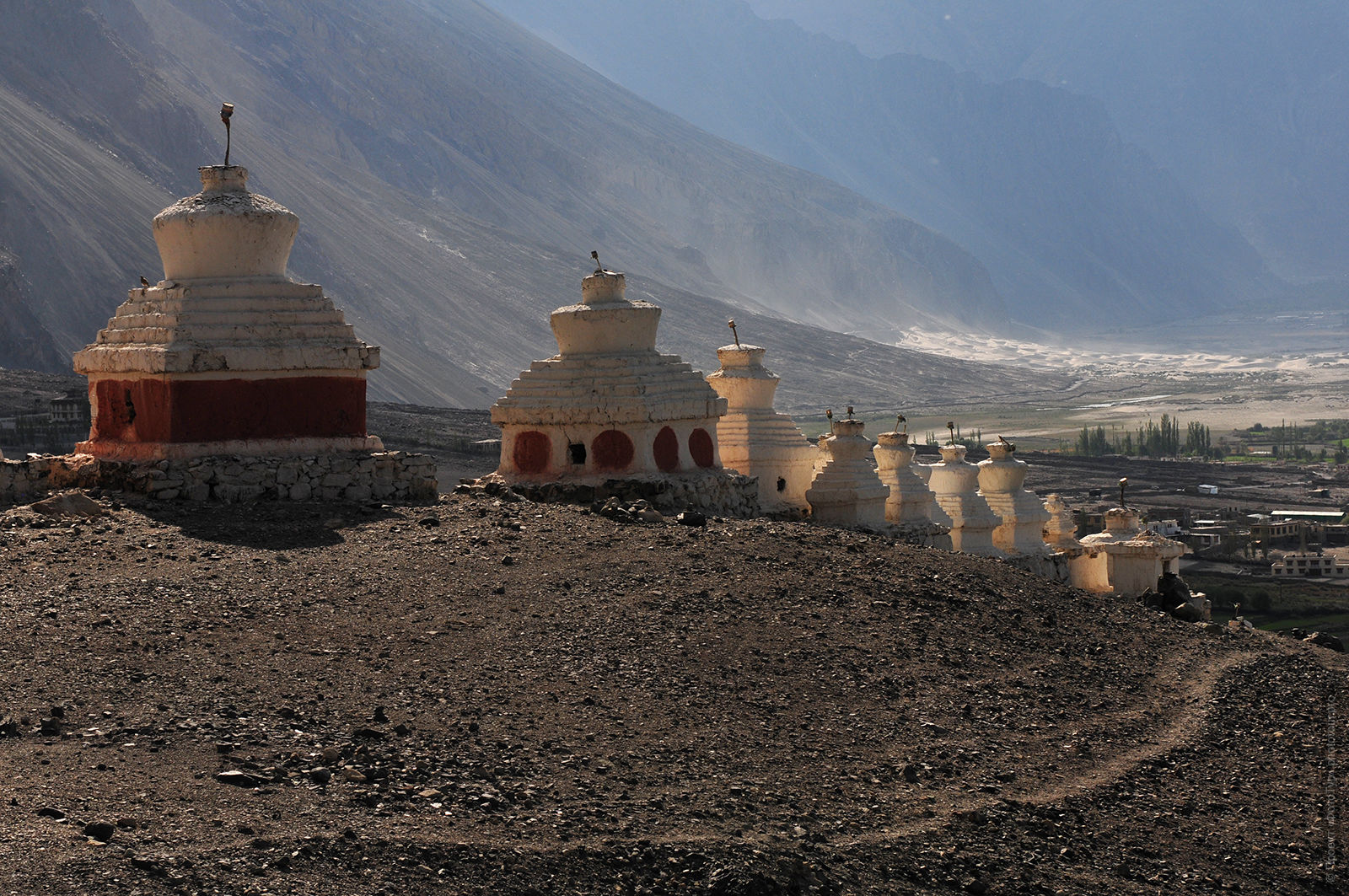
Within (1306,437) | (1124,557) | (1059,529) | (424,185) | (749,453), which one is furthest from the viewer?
(424,185)

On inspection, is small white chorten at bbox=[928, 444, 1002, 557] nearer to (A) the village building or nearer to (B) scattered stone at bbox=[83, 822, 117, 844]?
(A) the village building

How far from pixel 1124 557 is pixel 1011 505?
6.44 ft

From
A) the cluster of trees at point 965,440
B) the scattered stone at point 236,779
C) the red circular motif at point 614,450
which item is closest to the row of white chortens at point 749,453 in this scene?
the red circular motif at point 614,450

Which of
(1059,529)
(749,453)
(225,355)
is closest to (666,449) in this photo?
(749,453)

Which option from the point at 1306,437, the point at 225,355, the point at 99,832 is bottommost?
the point at 99,832

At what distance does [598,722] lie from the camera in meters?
10.8

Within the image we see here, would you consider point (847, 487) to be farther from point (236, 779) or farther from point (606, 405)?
point (236, 779)

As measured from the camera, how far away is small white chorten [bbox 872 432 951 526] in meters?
22.9

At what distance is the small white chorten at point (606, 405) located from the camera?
18516 millimetres

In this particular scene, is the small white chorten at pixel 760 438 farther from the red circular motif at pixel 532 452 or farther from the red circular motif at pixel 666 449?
the red circular motif at pixel 532 452

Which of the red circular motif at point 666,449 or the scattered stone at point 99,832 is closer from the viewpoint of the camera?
the scattered stone at point 99,832

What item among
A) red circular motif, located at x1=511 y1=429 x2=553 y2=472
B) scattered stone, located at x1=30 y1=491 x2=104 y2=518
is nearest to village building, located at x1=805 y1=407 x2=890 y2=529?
red circular motif, located at x1=511 y1=429 x2=553 y2=472

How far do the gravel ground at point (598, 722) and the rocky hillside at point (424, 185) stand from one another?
65898 millimetres

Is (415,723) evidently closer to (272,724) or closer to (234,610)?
(272,724)
